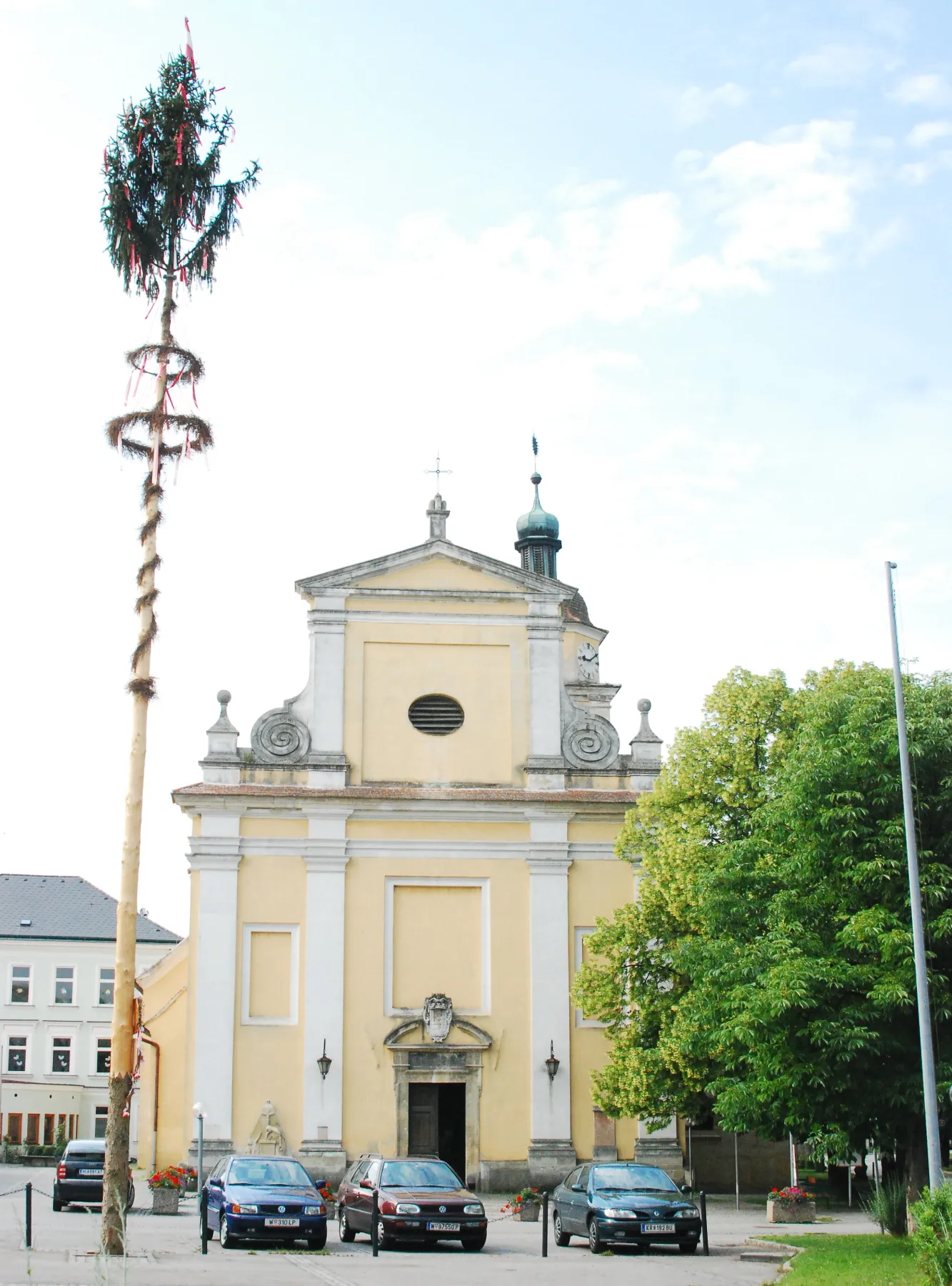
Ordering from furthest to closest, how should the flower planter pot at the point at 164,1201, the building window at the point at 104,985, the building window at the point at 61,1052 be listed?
the building window at the point at 104,985, the building window at the point at 61,1052, the flower planter pot at the point at 164,1201

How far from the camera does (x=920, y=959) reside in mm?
19797

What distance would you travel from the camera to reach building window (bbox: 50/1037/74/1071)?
213ft

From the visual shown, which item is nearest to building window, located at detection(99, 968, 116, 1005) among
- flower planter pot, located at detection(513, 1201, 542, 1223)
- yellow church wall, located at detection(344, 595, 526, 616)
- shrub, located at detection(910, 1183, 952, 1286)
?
yellow church wall, located at detection(344, 595, 526, 616)

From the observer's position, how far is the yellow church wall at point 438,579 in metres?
35.7

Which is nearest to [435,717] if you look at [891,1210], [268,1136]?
[268,1136]

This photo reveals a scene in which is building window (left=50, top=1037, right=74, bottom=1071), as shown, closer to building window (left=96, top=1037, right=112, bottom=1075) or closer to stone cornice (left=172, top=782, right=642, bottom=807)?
building window (left=96, top=1037, right=112, bottom=1075)

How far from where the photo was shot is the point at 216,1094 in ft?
105

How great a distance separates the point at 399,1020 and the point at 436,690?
7537 mm

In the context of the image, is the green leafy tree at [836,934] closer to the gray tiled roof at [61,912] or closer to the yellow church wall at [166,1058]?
the yellow church wall at [166,1058]

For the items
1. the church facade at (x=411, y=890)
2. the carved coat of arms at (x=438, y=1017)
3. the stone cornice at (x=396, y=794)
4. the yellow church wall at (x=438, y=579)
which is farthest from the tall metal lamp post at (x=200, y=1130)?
the yellow church wall at (x=438, y=579)

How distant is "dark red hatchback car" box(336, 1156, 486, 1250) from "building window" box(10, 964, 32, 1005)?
45.7 meters

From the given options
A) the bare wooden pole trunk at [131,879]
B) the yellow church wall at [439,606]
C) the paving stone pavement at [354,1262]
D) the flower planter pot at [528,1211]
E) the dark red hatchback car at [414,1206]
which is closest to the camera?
the paving stone pavement at [354,1262]

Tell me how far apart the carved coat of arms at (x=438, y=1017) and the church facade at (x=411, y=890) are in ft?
0.21

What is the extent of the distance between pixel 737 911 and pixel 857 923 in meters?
3.68
